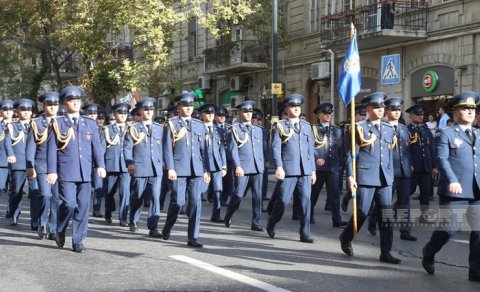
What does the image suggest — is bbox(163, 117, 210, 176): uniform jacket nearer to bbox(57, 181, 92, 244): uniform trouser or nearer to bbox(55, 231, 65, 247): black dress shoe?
bbox(57, 181, 92, 244): uniform trouser

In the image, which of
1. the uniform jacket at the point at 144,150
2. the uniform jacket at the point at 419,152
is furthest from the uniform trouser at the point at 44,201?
the uniform jacket at the point at 419,152

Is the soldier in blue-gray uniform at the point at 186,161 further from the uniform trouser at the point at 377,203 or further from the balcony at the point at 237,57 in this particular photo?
the balcony at the point at 237,57

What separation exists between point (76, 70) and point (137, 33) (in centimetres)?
2111

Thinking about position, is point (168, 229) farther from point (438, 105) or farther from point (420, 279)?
point (438, 105)

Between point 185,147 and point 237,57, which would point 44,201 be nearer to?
point 185,147

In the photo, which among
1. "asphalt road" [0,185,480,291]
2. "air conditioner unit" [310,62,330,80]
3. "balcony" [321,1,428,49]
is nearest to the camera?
"asphalt road" [0,185,480,291]

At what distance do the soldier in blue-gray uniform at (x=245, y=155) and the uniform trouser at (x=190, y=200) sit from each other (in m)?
1.78

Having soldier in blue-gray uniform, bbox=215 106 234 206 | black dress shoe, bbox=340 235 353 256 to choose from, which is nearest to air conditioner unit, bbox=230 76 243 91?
soldier in blue-gray uniform, bbox=215 106 234 206

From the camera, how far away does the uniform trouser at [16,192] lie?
12.5 metres

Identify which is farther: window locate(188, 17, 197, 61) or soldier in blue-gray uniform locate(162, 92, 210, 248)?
window locate(188, 17, 197, 61)

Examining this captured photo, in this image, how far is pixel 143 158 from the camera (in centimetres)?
1195

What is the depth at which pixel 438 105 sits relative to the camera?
76.1 feet

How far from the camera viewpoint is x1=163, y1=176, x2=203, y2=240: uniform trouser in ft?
32.4

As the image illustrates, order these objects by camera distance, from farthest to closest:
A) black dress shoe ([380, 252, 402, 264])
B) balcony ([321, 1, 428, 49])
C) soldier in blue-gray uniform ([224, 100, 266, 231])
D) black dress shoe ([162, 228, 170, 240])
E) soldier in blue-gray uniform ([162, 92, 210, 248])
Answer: balcony ([321, 1, 428, 49]) < soldier in blue-gray uniform ([224, 100, 266, 231]) < black dress shoe ([162, 228, 170, 240]) < soldier in blue-gray uniform ([162, 92, 210, 248]) < black dress shoe ([380, 252, 402, 264])
